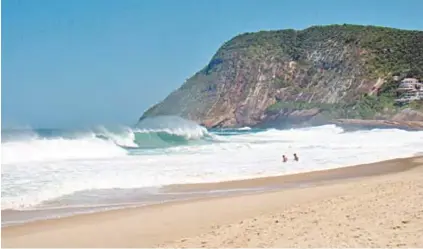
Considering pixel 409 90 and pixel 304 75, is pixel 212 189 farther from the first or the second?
pixel 304 75

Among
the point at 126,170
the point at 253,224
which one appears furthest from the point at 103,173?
the point at 253,224

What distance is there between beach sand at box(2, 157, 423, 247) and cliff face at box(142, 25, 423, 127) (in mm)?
66690

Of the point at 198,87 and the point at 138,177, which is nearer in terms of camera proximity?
the point at 138,177

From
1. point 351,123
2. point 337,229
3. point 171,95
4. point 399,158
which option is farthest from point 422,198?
point 171,95

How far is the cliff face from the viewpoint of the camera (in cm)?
8512

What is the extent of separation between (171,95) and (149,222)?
4497 inches

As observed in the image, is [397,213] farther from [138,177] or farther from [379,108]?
[379,108]

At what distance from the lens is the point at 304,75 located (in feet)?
313

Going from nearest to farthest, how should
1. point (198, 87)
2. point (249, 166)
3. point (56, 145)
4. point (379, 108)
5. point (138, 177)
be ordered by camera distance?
1. point (138, 177)
2. point (249, 166)
3. point (56, 145)
4. point (379, 108)
5. point (198, 87)

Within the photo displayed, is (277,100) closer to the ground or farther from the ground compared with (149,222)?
farther from the ground

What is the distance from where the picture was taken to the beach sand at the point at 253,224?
7020mm

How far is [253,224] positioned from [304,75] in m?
88.6

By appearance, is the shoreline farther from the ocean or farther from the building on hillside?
the building on hillside

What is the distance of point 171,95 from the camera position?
123m
